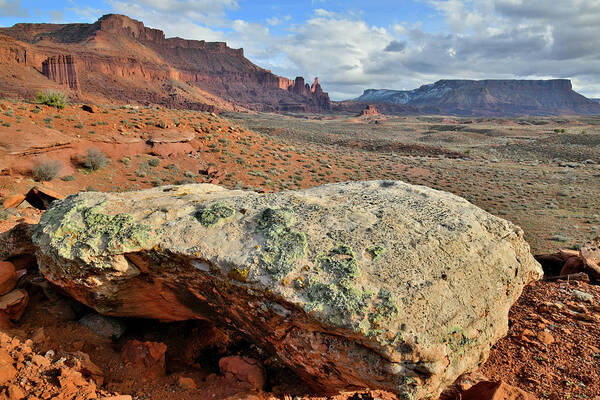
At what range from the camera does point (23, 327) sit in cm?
394

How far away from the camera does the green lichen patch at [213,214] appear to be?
13.6 feet

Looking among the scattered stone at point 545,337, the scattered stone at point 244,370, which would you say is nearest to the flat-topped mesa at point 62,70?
the scattered stone at point 244,370

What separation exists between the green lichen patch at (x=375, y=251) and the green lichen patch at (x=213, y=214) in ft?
6.43

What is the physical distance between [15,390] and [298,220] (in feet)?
10.9

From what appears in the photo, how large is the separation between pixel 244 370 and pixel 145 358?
134cm

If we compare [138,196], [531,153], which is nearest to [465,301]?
[138,196]

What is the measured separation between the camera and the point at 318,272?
333 centimetres

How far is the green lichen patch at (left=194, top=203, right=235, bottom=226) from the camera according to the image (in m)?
4.14

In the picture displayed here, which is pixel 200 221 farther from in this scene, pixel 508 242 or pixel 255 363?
pixel 508 242

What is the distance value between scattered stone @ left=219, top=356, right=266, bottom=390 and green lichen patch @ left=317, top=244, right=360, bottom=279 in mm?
1745

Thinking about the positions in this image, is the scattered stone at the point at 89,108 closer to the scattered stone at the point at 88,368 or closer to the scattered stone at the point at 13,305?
the scattered stone at the point at 13,305

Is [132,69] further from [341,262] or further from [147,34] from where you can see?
[341,262]

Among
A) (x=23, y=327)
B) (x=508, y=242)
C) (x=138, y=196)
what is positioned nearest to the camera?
(x=23, y=327)

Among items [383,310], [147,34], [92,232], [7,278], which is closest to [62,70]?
[147,34]
